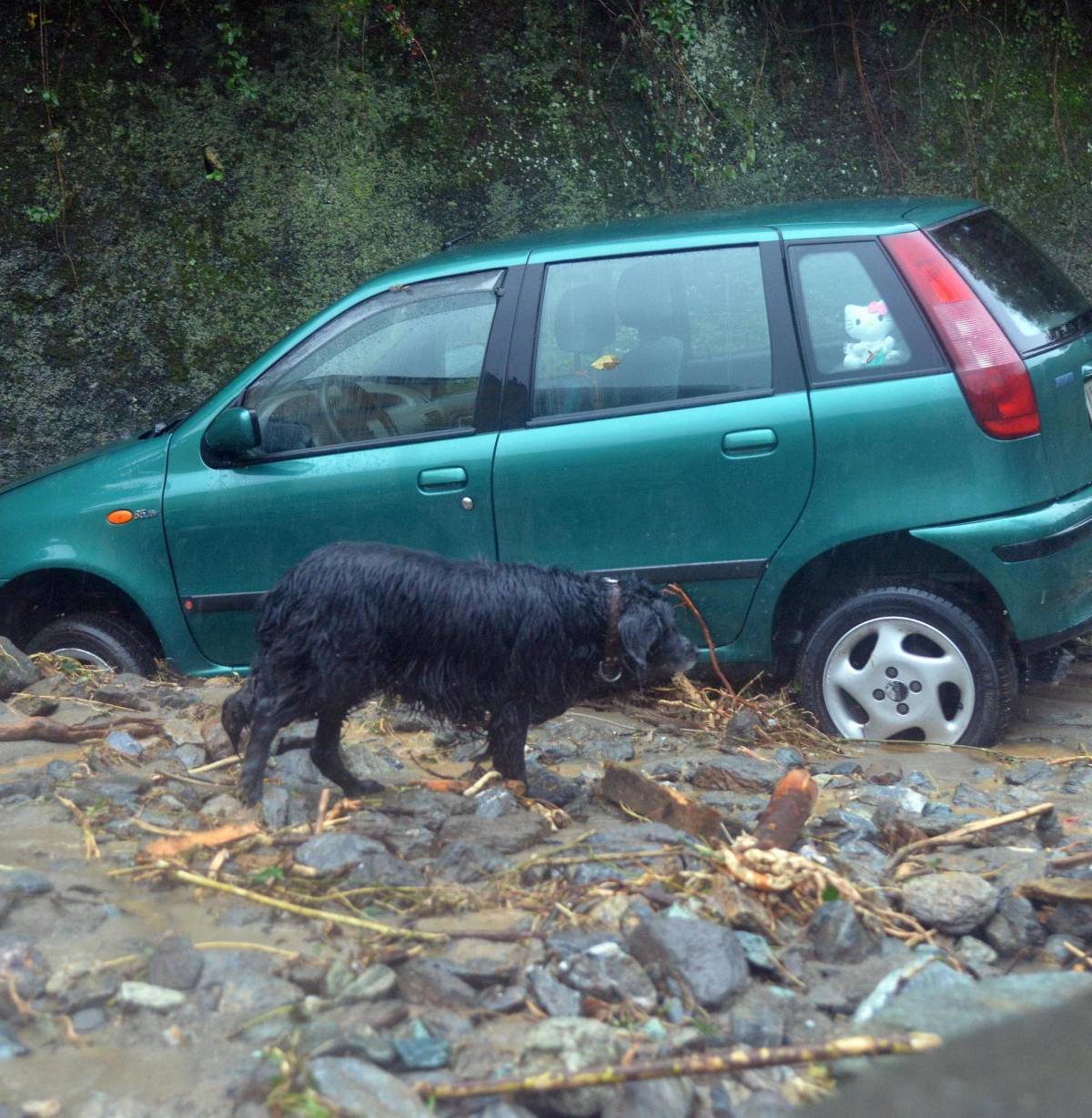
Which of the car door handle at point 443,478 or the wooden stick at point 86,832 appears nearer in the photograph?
the wooden stick at point 86,832

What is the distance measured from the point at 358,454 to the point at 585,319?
100 centimetres

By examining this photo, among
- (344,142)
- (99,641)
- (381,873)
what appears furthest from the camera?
(344,142)

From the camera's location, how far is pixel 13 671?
195 inches

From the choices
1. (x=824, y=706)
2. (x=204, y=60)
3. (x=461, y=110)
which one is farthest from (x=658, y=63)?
(x=824, y=706)

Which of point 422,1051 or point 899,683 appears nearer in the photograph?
point 422,1051

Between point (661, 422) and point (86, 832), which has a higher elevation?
point (661, 422)

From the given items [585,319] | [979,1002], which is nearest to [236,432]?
[585,319]

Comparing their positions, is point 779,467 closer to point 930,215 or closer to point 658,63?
point 930,215

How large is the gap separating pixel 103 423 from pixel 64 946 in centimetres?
507

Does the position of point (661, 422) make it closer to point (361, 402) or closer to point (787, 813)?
point (361, 402)

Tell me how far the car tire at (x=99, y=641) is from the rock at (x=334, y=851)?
228cm

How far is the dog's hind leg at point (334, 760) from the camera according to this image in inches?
153

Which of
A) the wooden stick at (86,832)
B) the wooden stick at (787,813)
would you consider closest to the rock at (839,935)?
the wooden stick at (787,813)

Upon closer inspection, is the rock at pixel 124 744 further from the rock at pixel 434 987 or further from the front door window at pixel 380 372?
the rock at pixel 434 987
